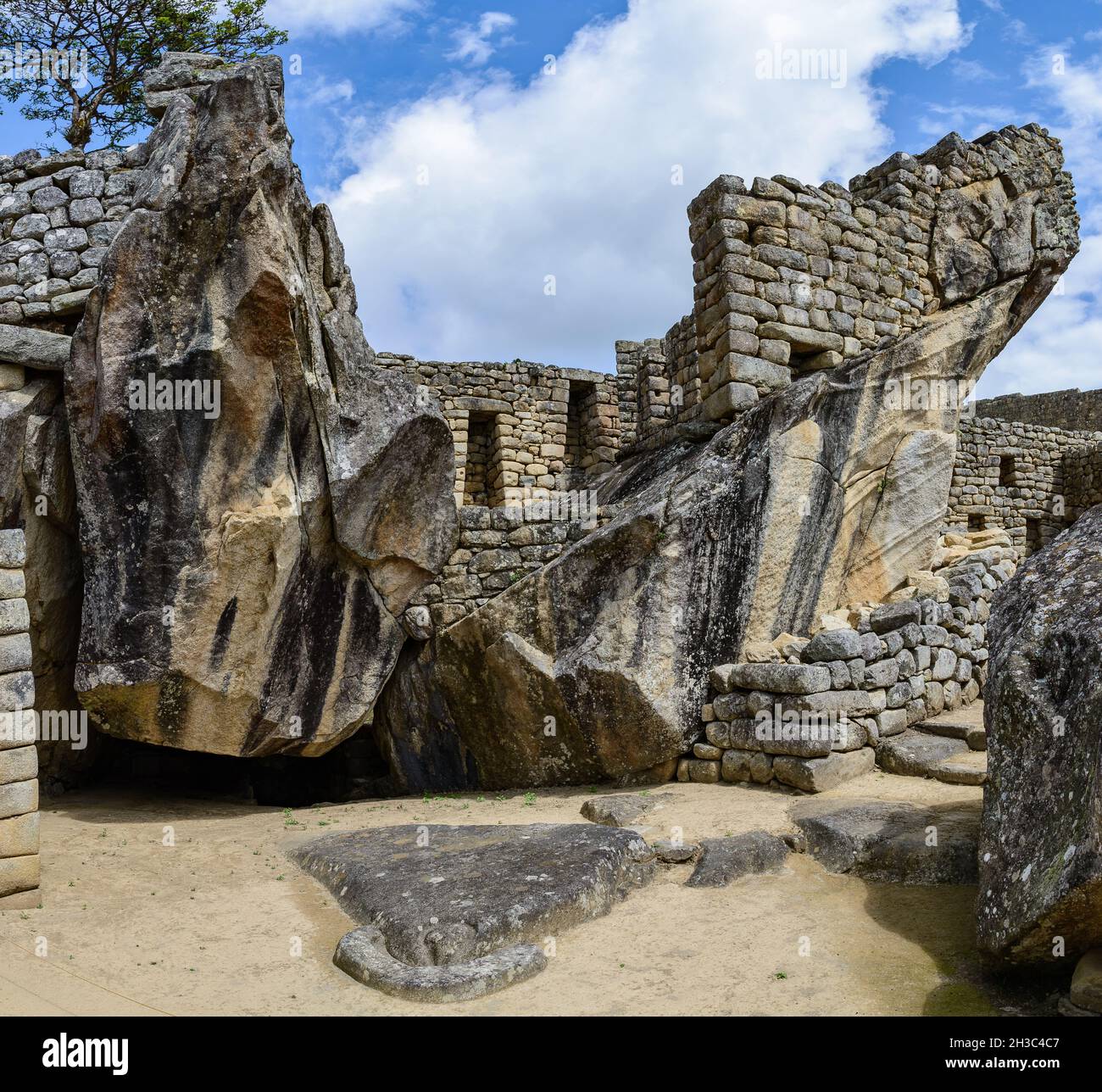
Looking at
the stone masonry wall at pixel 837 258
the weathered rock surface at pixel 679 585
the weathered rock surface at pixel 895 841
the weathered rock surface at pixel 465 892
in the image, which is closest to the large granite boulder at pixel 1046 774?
the weathered rock surface at pixel 895 841

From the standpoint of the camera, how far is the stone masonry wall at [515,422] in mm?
12719

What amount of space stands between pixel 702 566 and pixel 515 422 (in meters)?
5.93

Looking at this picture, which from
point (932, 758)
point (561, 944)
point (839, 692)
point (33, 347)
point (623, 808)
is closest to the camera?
point (561, 944)

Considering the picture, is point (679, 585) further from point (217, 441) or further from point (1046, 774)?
point (1046, 774)

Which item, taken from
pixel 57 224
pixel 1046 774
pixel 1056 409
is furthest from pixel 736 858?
pixel 1056 409

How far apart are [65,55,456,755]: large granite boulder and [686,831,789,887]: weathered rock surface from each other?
3875mm

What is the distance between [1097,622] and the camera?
389 cm

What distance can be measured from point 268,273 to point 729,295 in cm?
403

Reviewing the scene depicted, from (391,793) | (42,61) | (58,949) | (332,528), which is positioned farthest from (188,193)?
(42,61)

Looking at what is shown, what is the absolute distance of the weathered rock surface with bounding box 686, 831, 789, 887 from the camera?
5.28 metres

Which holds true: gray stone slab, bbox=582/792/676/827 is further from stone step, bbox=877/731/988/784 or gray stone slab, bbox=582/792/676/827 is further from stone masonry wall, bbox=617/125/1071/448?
stone masonry wall, bbox=617/125/1071/448

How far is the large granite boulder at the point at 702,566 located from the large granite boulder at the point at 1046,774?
336 centimetres

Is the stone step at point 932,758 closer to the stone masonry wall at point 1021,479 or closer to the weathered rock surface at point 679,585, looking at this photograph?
the weathered rock surface at point 679,585

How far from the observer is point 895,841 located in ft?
17.2
